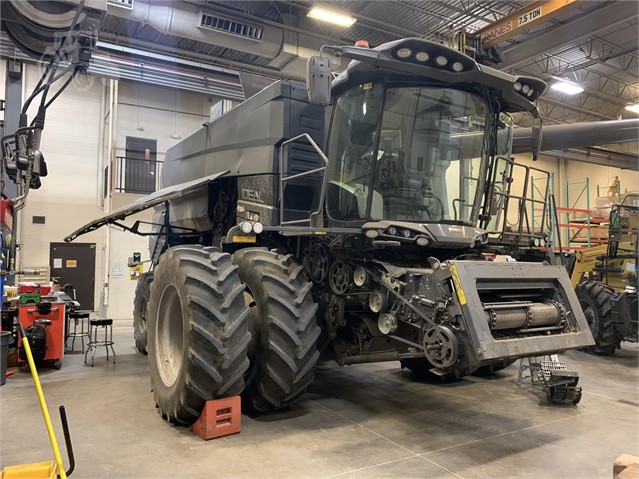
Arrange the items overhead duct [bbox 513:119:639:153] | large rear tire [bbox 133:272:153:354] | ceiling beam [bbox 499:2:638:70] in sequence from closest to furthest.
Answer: large rear tire [bbox 133:272:153:354]
ceiling beam [bbox 499:2:638:70]
overhead duct [bbox 513:119:639:153]

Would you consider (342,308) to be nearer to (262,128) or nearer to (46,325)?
(262,128)

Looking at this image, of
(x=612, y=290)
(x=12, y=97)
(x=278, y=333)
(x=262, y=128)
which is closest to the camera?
(x=278, y=333)

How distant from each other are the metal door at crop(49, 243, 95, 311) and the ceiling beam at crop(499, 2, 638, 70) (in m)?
12.3

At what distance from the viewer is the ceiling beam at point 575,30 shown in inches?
349

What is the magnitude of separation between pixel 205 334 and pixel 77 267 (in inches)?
449

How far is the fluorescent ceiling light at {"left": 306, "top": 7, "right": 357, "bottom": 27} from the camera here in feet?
30.9

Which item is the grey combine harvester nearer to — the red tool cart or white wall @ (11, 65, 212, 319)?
the red tool cart

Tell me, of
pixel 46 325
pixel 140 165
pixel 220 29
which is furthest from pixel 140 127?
pixel 46 325

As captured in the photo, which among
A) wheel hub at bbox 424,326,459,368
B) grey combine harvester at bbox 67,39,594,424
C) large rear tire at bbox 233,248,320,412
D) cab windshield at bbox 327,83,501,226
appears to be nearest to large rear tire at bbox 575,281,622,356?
grey combine harvester at bbox 67,39,594,424

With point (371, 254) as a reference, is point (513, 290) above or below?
below

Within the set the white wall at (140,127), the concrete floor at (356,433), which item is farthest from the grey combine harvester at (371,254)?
the white wall at (140,127)

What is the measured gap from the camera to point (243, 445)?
3586 mm

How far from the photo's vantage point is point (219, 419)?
3.71 metres

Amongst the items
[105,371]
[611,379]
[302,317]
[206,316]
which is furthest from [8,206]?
[611,379]
